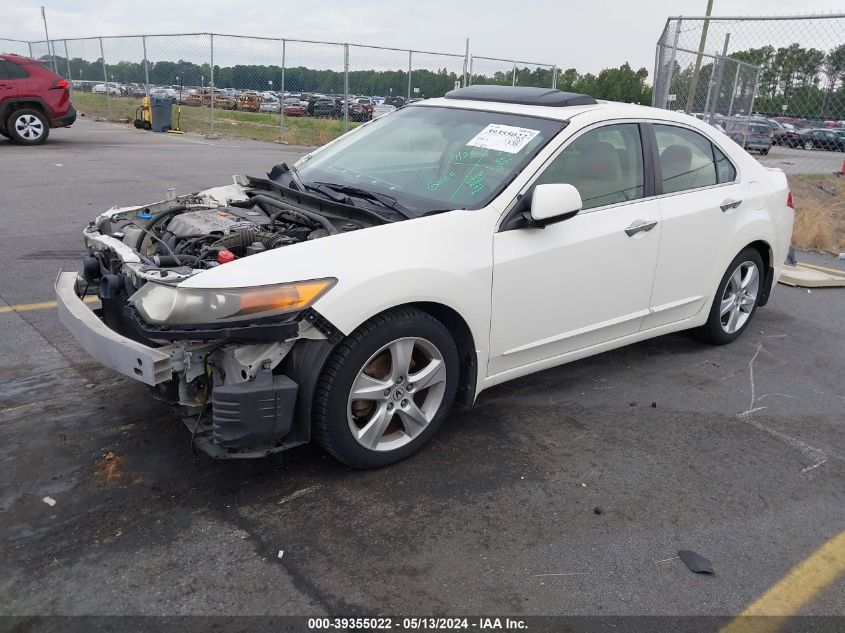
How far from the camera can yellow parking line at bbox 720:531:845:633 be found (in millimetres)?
2598

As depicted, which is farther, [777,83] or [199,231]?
[777,83]

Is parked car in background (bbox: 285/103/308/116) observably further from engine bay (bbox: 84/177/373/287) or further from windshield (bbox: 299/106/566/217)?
engine bay (bbox: 84/177/373/287)

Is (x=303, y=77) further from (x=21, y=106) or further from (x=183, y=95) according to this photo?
(x=21, y=106)

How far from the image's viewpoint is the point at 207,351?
9.99ft

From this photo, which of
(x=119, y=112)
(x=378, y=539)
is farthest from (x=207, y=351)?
(x=119, y=112)

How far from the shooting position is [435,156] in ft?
13.7

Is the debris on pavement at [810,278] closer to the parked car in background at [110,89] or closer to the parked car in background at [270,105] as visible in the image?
the parked car in background at [270,105]

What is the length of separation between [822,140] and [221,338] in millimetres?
15543

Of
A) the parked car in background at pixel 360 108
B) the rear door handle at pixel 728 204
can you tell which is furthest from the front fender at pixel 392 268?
the parked car in background at pixel 360 108

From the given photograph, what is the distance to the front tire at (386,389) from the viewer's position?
10.2 ft

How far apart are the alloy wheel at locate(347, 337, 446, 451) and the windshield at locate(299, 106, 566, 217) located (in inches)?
29.9

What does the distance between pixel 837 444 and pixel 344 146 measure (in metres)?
3.39

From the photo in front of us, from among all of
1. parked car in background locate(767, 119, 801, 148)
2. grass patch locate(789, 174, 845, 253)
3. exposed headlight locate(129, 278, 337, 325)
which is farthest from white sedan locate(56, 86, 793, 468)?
parked car in background locate(767, 119, 801, 148)

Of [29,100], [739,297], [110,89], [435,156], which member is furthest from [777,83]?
[110,89]
